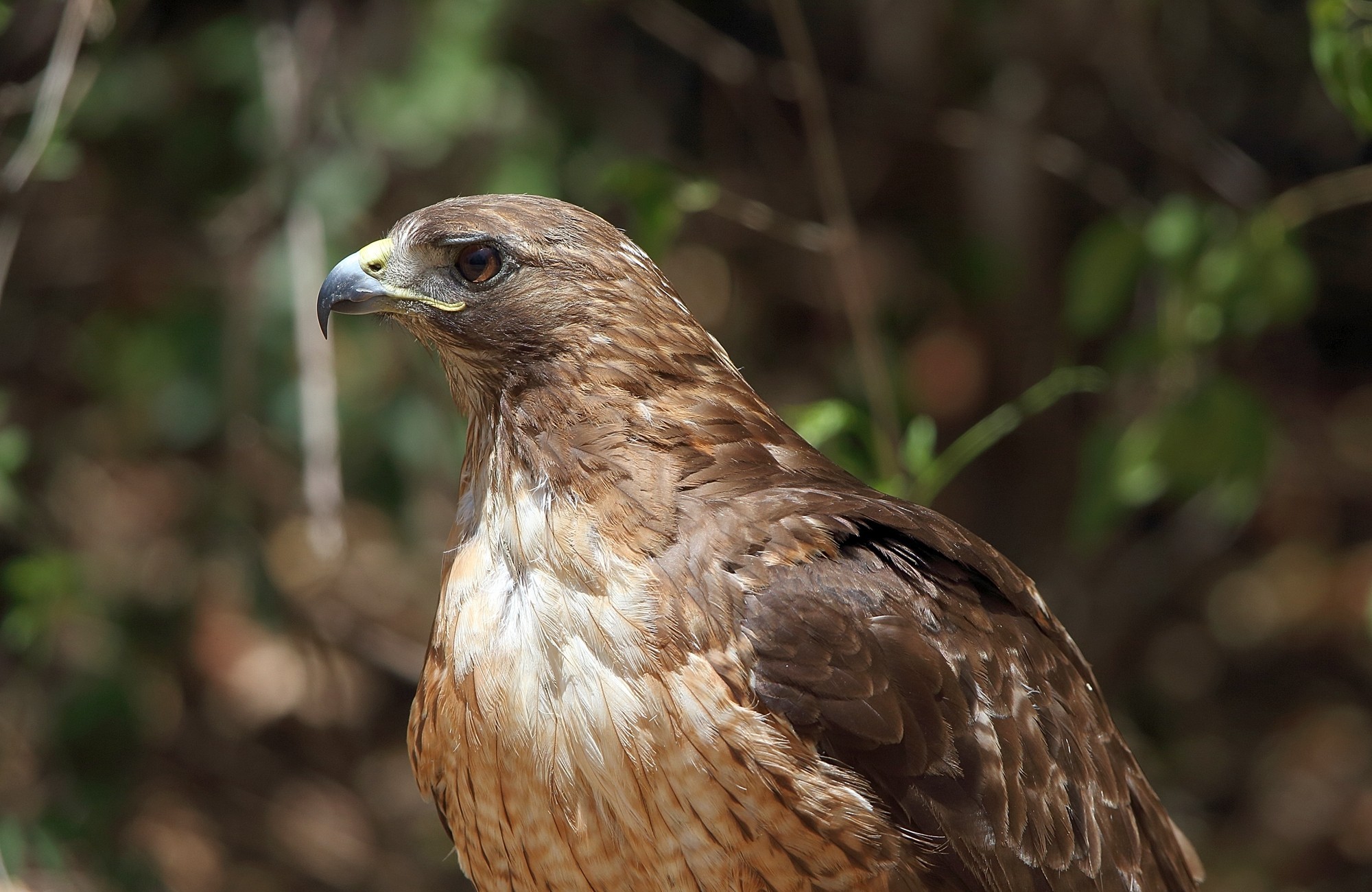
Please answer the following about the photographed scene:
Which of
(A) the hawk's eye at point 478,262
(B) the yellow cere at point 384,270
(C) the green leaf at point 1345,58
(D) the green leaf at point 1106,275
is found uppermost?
(C) the green leaf at point 1345,58

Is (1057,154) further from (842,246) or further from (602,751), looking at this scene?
(602,751)

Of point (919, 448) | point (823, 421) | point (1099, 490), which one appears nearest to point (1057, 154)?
point (1099, 490)

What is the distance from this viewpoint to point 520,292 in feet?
8.34

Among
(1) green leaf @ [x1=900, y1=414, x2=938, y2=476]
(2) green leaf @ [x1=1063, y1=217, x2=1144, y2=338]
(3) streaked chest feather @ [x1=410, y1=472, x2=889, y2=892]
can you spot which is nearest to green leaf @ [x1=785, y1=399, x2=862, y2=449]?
(1) green leaf @ [x1=900, y1=414, x2=938, y2=476]

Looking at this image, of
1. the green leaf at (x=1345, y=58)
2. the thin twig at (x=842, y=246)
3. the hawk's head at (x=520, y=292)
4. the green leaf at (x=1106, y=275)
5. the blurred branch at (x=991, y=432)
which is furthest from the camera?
the green leaf at (x=1106, y=275)

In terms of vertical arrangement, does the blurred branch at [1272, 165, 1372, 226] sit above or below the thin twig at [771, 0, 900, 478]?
above

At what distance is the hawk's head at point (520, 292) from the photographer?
2.53m

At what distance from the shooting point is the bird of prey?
88.7 inches

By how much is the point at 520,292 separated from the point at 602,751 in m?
0.80

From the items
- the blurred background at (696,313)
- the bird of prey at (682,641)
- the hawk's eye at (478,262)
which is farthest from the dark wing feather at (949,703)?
the hawk's eye at (478,262)

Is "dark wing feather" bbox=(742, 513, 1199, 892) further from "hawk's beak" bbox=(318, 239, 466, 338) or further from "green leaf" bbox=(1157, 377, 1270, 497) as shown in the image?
"green leaf" bbox=(1157, 377, 1270, 497)

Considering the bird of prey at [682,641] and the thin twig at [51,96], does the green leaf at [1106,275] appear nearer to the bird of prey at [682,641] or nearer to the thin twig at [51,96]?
the bird of prey at [682,641]

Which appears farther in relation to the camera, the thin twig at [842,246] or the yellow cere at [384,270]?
the thin twig at [842,246]

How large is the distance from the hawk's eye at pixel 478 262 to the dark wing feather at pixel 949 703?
0.71 meters
